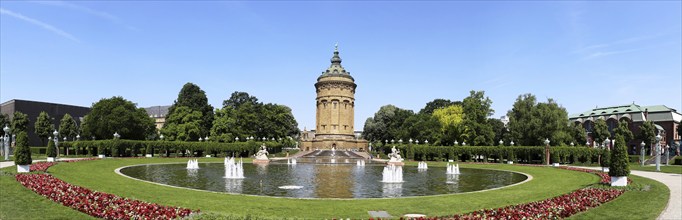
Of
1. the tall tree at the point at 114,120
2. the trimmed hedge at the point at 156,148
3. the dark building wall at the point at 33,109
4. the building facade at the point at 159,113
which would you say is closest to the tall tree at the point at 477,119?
the trimmed hedge at the point at 156,148

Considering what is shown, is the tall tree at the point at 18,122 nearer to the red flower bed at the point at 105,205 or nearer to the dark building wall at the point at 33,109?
the dark building wall at the point at 33,109

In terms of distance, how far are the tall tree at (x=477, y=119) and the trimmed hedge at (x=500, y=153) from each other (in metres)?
3.42

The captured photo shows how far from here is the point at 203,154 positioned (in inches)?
2429

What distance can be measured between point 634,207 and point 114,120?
67547 millimetres

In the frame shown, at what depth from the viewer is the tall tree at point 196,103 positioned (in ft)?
257

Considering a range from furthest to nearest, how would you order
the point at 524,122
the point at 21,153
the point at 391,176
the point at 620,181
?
the point at 524,122 < the point at 391,176 < the point at 21,153 < the point at 620,181

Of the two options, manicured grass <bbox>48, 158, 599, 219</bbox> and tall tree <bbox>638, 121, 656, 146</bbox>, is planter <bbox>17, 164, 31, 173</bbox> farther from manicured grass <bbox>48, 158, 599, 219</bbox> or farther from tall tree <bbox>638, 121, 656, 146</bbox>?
tall tree <bbox>638, 121, 656, 146</bbox>

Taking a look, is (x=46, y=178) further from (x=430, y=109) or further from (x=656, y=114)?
(x=656, y=114)

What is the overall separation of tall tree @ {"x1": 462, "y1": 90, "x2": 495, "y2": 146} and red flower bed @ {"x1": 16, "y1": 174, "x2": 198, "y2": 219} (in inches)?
2120

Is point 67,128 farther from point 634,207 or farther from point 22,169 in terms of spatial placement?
point 634,207

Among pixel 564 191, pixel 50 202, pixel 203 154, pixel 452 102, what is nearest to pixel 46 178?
pixel 50 202

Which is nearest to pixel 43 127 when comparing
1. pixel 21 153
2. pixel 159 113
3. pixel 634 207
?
pixel 159 113

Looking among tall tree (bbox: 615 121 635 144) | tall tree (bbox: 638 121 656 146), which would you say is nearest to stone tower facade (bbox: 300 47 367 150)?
tall tree (bbox: 615 121 635 144)

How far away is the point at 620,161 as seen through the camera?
2003 cm
